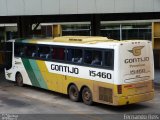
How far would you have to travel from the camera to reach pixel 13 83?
2514 cm

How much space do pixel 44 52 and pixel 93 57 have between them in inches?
156

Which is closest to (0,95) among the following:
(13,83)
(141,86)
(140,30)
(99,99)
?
(13,83)

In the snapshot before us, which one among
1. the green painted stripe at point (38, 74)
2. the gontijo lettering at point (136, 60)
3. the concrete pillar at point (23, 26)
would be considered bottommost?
the green painted stripe at point (38, 74)

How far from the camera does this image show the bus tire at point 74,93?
18.9 meters

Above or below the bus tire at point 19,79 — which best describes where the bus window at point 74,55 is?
above

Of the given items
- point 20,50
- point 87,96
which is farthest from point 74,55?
point 20,50

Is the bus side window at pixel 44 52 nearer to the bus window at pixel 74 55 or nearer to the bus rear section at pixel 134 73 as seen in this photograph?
the bus window at pixel 74 55

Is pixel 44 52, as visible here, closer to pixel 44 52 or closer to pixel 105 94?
pixel 44 52

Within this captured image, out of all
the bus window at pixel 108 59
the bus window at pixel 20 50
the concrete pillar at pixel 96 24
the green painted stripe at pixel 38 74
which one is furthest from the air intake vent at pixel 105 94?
the concrete pillar at pixel 96 24

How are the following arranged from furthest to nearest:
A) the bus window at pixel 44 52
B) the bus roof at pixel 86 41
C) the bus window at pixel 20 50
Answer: the bus window at pixel 20 50, the bus window at pixel 44 52, the bus roof at pixel 86 41

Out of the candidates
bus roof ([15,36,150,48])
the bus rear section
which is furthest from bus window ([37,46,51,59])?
the bus rear section

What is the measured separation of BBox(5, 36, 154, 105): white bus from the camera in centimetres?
1675

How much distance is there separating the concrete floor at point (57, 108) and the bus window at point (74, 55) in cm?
178

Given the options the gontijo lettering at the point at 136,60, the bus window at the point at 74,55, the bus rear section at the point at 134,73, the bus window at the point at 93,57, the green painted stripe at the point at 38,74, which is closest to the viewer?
the bus rear section at the point at 134,73
